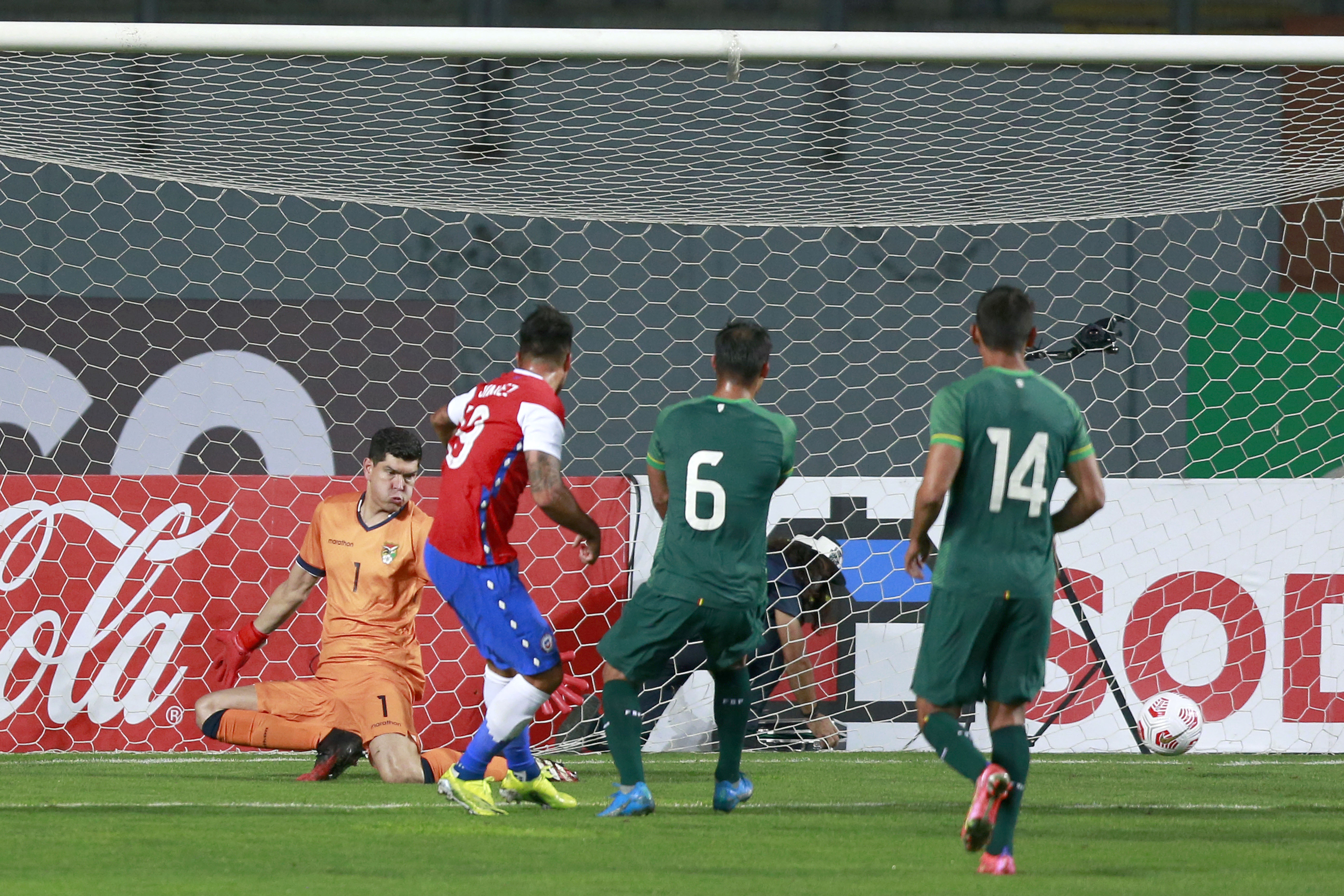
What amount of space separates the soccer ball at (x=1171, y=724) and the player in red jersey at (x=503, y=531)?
11.6 feet

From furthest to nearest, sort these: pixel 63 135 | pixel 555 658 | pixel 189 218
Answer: pixel 189 218 → pixel 63 135 → pixel 555 658

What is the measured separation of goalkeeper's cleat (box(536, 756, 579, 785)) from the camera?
6.02 meters

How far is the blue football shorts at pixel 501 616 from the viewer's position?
488cm

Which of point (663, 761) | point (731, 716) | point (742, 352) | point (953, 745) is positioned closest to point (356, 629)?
point (663, 761)

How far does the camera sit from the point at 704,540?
487 cm

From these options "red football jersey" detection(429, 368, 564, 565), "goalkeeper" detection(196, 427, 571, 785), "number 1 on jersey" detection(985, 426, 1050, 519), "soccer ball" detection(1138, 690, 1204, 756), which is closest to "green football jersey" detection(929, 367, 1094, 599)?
"number 1 on jersey" detection(985, 426, 1050, 519)

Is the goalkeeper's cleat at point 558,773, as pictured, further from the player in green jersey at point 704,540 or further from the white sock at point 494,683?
the player in green jersey at point 704,540

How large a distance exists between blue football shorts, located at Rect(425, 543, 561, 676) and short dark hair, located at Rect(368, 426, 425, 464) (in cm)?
177

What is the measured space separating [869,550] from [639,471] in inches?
98.0

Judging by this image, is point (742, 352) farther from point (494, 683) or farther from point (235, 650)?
point (235, 650)

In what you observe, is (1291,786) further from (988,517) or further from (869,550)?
(988,517)

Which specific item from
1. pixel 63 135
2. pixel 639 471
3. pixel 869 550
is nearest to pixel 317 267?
pixel 639 471

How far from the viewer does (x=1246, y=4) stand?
40.5ft

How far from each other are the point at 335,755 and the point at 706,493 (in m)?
2.17
